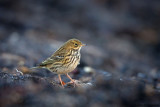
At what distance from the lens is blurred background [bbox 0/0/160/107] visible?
6.13m

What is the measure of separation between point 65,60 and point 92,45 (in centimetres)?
811

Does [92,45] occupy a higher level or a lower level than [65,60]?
higher

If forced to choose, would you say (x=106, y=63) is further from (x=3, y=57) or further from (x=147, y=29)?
(x=147, y=29)

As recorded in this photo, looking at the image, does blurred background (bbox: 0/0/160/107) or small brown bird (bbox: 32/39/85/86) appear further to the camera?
small brown bird (bbox: 32/39/85/86)

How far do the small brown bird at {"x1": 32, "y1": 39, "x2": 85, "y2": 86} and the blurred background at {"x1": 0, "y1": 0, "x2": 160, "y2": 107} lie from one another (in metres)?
0.85

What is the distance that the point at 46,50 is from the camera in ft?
40.0

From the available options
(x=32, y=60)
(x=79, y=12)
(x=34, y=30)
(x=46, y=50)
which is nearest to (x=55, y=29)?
(x=34, y=30)

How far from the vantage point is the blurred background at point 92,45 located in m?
6.13

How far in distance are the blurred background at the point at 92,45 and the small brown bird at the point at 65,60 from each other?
846mm

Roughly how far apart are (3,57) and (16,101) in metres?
5.11

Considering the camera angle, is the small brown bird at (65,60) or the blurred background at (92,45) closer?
the blurred background at (92,45)

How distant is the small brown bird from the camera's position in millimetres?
7496

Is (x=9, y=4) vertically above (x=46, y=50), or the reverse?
(x=9, y=4)

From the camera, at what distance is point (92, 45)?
1558 cm
